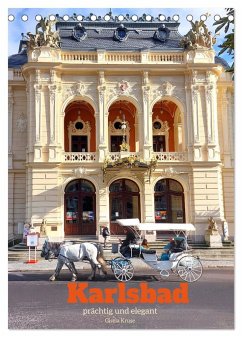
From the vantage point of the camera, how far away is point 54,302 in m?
11.4

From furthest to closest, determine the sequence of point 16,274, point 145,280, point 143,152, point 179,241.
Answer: point 143,152 < point 16,274 < point 179,241 < point 145,280

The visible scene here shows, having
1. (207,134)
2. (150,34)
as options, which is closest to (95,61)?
(150,34)

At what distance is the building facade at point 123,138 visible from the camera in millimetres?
24125

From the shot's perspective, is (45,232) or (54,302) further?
(45,232)

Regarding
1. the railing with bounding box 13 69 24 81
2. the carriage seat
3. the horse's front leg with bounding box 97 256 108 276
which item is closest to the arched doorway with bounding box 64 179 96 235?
the railing with bounding box 13 69 24 81

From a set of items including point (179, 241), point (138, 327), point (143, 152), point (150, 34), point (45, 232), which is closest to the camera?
point (138, 327)

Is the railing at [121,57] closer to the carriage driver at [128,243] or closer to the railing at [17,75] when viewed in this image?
the railing at [17,75]

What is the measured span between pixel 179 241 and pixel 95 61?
14486 mm

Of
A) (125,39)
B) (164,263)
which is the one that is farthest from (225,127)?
(164,263)

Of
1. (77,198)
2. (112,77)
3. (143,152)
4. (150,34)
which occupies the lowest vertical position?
(77,198)

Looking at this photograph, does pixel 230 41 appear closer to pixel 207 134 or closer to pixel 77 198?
pixel 207 134

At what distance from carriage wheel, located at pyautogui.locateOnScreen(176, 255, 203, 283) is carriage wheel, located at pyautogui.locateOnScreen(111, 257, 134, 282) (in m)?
1.54

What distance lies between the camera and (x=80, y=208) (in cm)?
2481

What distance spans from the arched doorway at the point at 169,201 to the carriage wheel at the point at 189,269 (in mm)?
9712
